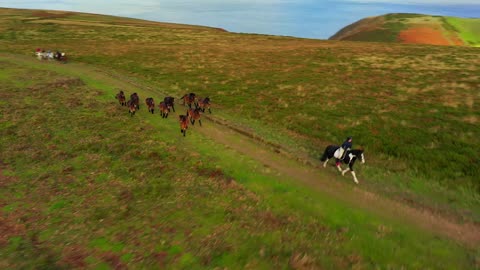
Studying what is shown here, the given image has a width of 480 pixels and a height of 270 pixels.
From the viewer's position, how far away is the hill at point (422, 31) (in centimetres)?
9556

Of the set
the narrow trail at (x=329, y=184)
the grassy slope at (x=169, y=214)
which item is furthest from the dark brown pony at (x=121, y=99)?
the narrow trail at (x=329, y=184)

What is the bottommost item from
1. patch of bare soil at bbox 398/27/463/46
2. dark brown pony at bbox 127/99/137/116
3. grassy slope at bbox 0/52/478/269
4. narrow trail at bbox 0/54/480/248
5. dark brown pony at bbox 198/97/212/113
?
grassy slope at bbox 0/52/478/269

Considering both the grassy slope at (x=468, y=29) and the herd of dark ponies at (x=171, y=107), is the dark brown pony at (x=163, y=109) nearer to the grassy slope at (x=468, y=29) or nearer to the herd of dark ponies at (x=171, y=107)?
the herd of dark ponies at (x=171, y=107)

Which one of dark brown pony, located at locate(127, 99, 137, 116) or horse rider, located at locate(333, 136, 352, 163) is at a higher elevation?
horse rider, located at locate(333, 136, 352, 163)

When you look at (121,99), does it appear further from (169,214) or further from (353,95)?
(353,95)

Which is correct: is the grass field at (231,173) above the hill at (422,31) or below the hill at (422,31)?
below

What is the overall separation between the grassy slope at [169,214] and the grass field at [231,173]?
0.06 m

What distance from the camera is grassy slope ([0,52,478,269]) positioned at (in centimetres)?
1113

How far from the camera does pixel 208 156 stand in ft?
62.6

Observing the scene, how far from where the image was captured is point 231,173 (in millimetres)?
17203

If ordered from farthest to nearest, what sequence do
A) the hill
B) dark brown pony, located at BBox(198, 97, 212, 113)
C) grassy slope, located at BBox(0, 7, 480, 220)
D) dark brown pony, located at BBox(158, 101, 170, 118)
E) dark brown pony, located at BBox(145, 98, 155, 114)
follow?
the hill, dark brown pony, located at BBox(198, 97, 212, 113), dark brown pony, located at BBox(145, 98, 155, 114), dark brown pony, located at BBox(158, 101, 170, 118), grassy slope, located at BBox(0, 7, 480, 220)

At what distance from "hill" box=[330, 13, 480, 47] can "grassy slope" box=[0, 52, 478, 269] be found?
9754 centimetres

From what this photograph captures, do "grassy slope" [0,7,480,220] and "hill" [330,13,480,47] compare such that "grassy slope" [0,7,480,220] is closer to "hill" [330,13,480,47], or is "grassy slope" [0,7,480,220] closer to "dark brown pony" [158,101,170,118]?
"dark brown pony" [158,101,170,118]

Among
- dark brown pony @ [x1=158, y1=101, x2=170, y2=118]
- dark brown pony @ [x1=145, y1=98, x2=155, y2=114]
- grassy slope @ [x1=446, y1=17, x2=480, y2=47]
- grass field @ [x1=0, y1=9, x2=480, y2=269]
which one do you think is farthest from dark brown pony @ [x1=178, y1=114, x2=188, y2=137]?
grassy slope @ [x1=446, y1=17, x2=480, y2=47]
